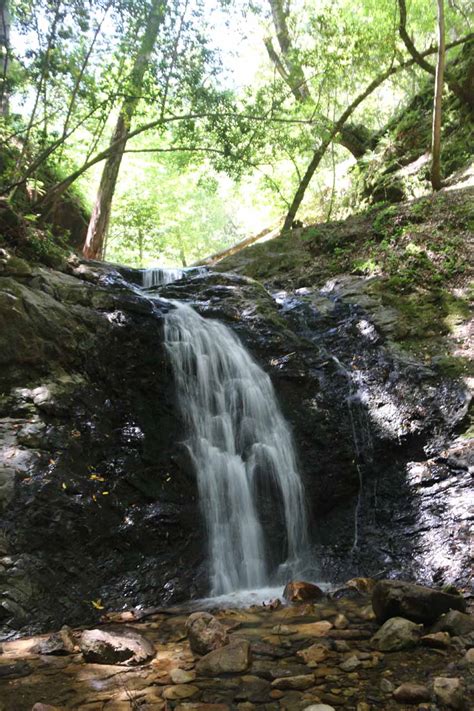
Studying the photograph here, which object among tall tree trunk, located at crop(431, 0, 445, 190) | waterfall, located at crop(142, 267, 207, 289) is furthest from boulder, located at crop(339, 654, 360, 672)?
tall tree trunk, located at crop(431, 0, 445, 190)

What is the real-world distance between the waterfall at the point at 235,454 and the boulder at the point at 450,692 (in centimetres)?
289

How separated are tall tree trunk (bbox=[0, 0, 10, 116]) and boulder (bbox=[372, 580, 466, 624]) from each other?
Answer: 8.39 meters

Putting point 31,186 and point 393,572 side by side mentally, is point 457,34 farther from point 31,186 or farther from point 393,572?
point 393,572

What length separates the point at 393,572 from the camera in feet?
16.9

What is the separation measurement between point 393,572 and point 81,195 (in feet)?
44.1

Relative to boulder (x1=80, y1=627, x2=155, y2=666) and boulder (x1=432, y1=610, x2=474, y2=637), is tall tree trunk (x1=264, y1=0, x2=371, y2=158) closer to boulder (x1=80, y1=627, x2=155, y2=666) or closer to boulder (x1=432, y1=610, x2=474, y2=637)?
boulder (x1=432, y1=610, x2=474, y2=637)

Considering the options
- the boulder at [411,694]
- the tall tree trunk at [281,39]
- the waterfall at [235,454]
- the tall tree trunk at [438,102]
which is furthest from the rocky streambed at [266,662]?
the tall tree trunk at [281,39]

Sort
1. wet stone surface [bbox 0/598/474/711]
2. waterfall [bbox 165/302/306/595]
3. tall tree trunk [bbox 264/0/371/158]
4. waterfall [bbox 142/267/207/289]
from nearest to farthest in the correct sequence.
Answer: wet stone surface [bbox 0/598/474/711] → waterfall [bbox 165/302/306/595] → waterfall [bbox 142/267/207/289] → tall tree trunk [bbox 264/0/371/158]

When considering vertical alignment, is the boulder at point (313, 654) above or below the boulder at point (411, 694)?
above

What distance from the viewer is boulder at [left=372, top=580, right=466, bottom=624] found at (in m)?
3.62

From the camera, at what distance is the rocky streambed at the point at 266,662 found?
2.71 m

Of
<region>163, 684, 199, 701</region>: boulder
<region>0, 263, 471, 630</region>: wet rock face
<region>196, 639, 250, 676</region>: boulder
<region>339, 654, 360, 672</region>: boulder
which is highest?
<region>0, 263, 471, 630</region>: wet rock face

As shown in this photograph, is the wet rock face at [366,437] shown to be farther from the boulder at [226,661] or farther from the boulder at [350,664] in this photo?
the boulder at [226,661]

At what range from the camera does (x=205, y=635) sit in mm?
3477
